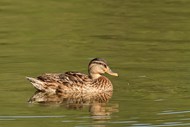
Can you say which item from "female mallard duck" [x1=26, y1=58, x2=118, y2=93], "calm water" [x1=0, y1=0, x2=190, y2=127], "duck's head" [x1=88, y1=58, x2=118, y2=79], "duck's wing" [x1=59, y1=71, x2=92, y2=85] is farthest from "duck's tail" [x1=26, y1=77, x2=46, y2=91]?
"duck's head" [x1=88, y1=58, x2=118, y2=79]

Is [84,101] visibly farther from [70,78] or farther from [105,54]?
[105,54]

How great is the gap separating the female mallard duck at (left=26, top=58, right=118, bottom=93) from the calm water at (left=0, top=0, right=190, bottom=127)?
0.88 feet

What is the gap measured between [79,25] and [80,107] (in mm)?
8326

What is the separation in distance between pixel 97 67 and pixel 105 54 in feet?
7.56

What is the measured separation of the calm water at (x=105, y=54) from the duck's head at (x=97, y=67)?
0.36m

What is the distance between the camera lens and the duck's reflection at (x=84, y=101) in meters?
15.6

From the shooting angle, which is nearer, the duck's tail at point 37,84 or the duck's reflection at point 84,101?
the duck's reflection at point 84,101

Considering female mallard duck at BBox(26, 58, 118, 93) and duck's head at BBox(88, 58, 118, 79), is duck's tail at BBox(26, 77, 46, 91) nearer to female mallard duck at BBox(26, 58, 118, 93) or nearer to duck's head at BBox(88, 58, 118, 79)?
female mallard duck at BBox(26, 58, 118, 93)

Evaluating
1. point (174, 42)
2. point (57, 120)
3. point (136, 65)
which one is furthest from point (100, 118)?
point (174, 42)

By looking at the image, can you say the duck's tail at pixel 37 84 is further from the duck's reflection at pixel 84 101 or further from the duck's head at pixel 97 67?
the duck's head at pixel 97 67

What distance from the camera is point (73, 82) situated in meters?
17.5

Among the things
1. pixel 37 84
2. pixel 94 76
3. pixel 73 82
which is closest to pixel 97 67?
pixel 94 76

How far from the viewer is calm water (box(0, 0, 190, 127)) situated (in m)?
15.1

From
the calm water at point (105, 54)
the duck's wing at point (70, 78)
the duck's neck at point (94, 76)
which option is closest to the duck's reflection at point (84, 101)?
the calm water at point (105, 54)
